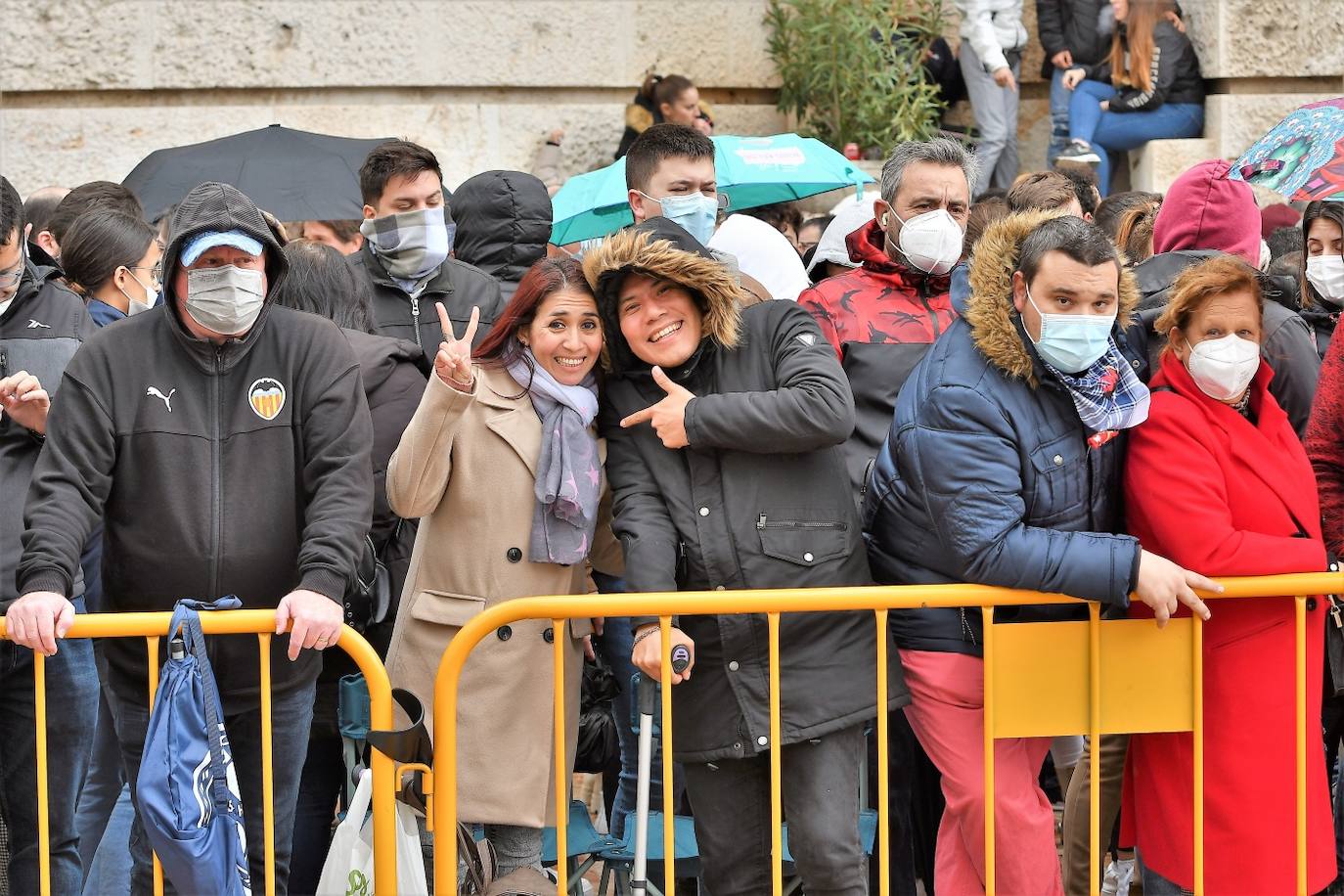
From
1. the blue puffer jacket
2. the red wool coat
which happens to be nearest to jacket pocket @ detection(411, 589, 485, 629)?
the blue puffer jacket

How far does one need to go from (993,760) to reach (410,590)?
1419 millimetres

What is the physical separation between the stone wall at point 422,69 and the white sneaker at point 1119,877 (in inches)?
222

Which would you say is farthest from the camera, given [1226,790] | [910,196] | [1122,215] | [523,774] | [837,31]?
[837,31]

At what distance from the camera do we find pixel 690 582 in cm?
379

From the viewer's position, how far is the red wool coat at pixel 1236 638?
11.8 ft

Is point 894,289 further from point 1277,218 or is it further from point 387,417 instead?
point 1277,218

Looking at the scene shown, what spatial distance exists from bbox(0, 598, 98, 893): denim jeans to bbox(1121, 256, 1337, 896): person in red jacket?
255 cm

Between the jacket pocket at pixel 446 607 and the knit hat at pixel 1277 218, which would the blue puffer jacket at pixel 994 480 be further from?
the knit hat at pixel 1277 218

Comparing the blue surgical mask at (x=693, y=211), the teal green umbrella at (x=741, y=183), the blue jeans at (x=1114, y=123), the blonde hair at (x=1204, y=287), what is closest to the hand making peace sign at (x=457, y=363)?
the blue surgical mask at (x=693, y=211)

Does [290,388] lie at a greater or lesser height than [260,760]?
greater

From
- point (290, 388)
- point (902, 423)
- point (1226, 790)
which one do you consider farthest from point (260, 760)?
point (1226, 790)

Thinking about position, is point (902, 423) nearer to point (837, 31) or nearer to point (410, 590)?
point (410, 590)

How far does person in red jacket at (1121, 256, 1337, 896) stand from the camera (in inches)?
142

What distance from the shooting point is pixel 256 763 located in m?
3.82
